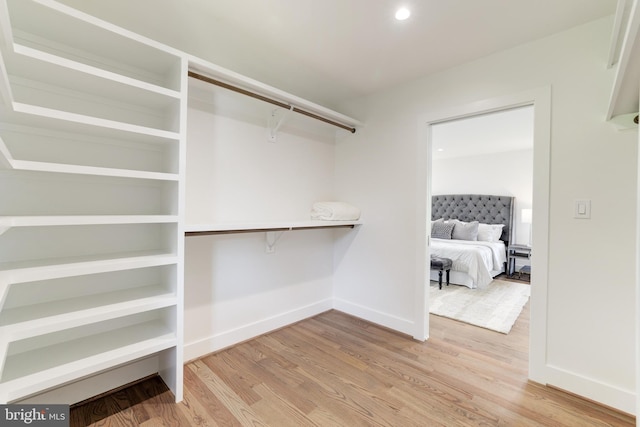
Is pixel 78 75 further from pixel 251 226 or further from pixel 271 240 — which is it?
pixel 271 240

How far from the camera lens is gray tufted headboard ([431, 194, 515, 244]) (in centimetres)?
527

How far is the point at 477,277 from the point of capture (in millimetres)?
3924

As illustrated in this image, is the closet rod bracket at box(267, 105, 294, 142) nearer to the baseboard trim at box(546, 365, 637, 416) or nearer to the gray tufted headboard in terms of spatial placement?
the baseboard trim at box(546, 365, 637, 416)

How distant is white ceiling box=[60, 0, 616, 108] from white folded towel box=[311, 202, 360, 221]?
115 centimetres

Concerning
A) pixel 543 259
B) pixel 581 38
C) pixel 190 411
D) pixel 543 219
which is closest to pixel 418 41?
pixel 581 38

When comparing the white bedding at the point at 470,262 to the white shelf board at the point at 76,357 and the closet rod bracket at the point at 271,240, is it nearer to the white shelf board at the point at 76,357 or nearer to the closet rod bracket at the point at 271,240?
the closet rod bracket at the point at 271,240

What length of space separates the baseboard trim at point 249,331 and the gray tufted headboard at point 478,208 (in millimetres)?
3985

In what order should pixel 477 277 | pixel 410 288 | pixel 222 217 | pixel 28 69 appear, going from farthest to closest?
pixel 477 277
pixel 410 288
pixel 222 217
pixel 28 69

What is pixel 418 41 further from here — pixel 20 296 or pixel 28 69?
pixel 20 296

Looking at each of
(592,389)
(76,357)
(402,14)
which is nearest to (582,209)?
(592,389)

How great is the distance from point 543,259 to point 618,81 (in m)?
1.15

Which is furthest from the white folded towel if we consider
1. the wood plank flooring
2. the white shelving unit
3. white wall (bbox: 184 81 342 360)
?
the white shelving unit

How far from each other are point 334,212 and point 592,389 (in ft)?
6.71

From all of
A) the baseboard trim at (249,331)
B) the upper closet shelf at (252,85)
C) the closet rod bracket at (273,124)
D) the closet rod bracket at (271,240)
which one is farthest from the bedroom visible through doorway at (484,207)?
the closet rod bracket at (271,240)
